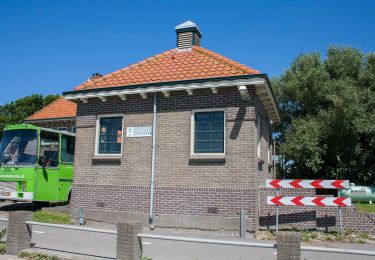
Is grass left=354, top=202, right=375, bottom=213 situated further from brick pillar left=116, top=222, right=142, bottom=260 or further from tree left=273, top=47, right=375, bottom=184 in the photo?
brick pillar left=116, top=222, right=142, bottom=260

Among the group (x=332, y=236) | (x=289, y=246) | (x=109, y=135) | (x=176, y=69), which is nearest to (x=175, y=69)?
(x=176, y=69)

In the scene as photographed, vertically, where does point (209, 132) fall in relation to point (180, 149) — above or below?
above

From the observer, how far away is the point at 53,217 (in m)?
13.4

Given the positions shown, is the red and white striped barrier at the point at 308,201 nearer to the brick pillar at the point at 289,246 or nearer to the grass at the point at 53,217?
the brick pillar at the point at 289,246

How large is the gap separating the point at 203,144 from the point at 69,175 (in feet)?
21.5

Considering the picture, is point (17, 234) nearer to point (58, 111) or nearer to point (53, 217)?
point (53, 217)

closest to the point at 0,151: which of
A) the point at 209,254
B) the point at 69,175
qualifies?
the point at 69,175

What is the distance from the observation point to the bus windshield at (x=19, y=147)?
46.2 feet

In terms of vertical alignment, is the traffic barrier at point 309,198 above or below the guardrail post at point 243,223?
above

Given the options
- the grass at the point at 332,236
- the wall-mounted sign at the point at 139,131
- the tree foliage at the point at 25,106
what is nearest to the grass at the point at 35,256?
the wall-mounted sign at the point at 139,131

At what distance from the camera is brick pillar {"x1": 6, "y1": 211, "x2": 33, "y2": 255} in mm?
8180

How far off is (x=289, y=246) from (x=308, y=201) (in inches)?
198

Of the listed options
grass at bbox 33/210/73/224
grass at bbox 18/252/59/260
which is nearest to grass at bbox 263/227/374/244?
grass at bbox 18/252/59/260

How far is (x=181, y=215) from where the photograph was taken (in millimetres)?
11992
